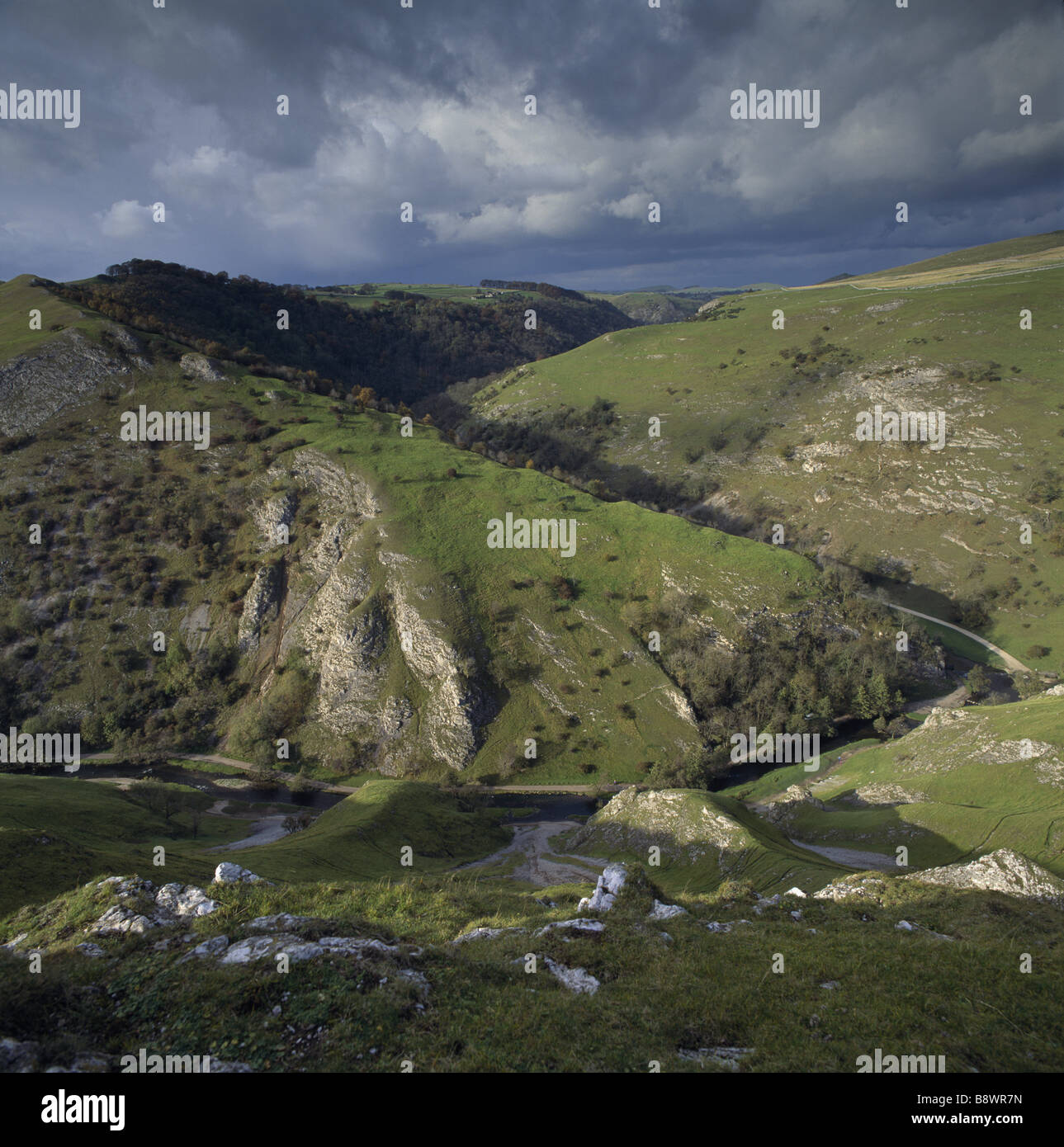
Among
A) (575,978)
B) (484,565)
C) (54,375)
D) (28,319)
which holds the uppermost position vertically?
(28,319)

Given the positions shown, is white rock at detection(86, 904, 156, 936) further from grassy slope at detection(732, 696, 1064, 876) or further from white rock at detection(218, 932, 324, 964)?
grassy slope at detection(732, 696, 1064, 876)

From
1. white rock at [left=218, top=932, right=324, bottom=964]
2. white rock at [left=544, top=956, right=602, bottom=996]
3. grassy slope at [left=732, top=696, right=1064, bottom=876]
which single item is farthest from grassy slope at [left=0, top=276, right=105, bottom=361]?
grassy slope at [left=732, top=696, right=1064, bottom=876]

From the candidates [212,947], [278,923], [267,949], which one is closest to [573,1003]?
[267,949]

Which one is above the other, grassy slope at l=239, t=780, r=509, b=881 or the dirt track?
grassy slope at l=239, t=780, r=509, b=881

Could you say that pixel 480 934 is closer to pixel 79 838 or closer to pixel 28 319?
pixel 79 838

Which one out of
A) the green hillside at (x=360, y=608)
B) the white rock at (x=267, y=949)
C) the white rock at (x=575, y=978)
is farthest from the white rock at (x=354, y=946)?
the green hillside at (x=360, y=608)
